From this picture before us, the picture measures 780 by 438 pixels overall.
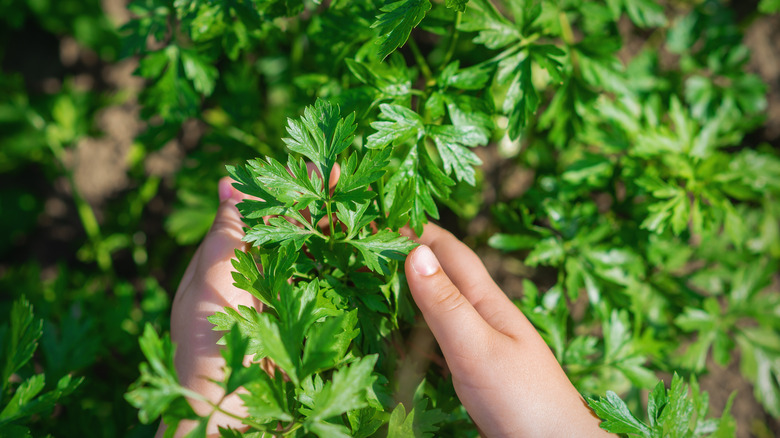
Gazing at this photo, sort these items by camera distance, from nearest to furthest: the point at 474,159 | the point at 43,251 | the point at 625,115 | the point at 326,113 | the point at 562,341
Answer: the point at 326,113 < the point at 474,159 < the point at 562,341 < the point at 625,115 < the point at 43,251

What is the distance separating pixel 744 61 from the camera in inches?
90.5

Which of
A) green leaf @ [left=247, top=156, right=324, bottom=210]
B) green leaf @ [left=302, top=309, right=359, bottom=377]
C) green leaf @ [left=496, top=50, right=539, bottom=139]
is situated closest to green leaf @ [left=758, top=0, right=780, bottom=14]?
green leaf @ [left=496, top=50, right=539, bottom=139]

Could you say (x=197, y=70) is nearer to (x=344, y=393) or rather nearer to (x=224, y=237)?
(x=224, y=237)

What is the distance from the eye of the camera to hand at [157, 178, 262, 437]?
1499 millimetres

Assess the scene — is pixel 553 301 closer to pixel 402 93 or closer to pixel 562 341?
pixel 562 341

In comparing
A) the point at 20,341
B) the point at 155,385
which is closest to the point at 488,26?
the point at 155,385

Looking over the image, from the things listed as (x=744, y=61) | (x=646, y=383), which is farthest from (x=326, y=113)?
(x=744, y=61)

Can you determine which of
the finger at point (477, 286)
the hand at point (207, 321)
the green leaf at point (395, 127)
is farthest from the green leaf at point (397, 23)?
the hand at point (207, 321)

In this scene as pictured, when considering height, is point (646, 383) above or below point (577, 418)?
below

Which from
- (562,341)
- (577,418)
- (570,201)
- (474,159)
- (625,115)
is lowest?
(562,341)

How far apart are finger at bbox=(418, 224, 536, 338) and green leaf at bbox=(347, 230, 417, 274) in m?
0.27

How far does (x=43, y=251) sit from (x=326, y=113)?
2.93m

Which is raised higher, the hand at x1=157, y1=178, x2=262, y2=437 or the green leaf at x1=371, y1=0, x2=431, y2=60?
the green leaf at x1=371, y1=0, x2=431, y2=60

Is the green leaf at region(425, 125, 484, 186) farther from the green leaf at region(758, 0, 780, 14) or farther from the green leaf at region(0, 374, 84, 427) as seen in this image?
the green leaf at region(758, 0, 780, 14)
